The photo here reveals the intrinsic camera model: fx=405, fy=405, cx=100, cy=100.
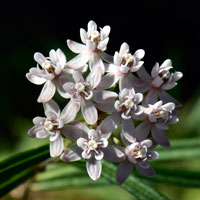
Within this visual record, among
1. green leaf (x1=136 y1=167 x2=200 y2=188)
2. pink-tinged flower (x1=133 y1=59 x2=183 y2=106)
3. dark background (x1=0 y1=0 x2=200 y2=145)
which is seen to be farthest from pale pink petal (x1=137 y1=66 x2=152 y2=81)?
dark background (x1=0 y1=0 x2=200 y2=145)

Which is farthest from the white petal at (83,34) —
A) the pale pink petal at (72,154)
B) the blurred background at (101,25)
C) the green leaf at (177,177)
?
the blurred background at (101,25)

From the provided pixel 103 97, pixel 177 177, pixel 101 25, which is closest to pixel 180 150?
pixel 177 177

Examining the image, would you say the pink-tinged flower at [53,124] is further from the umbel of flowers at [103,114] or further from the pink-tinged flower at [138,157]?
the pink-tinged flower at [138,157]

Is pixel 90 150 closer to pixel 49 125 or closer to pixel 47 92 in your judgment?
pixel 49 125

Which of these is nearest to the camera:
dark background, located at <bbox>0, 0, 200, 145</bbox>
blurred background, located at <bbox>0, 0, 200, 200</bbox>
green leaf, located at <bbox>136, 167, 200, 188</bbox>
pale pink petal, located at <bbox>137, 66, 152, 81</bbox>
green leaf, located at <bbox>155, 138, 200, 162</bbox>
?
pale pink petal, located at <bbox>137, 66, 152, 81</bbox>

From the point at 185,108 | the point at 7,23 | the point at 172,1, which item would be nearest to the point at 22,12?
the point at 7,23

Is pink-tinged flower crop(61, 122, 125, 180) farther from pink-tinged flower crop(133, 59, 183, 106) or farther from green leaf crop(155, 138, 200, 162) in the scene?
green leaf crop(155, 138, 200, 162)
